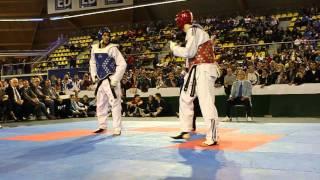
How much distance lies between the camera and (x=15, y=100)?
1220 cm

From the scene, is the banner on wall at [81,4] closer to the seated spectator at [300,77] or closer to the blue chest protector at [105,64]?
the seated spectator at [300,77]

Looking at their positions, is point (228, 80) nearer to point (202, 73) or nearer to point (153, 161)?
point (202, 73)

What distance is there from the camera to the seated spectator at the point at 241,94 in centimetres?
1080

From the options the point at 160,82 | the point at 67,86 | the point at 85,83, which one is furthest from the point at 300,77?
the point at 67,86

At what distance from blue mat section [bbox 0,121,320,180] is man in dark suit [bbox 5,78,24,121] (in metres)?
6.20

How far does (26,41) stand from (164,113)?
1855 centimetres

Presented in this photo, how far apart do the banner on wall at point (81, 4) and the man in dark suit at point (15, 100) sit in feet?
30.1

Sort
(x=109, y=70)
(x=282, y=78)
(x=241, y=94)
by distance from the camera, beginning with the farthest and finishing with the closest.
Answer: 1. (x=282, y=78)
2. (x=241, y=94)
3. (x=109, y=70)

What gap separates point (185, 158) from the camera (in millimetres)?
4684

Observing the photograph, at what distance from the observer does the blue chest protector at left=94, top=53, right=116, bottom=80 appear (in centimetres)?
730

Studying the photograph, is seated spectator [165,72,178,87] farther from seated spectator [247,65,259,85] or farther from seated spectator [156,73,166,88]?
seated spectator [247,65,259,85]

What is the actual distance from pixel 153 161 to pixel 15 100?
8760mm

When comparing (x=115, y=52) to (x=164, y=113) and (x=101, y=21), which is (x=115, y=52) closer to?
(x=164, y=113)

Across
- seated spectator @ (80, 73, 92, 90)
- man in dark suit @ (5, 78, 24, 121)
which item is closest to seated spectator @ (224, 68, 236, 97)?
seated spectator @ (80, 73, 92, 90)
